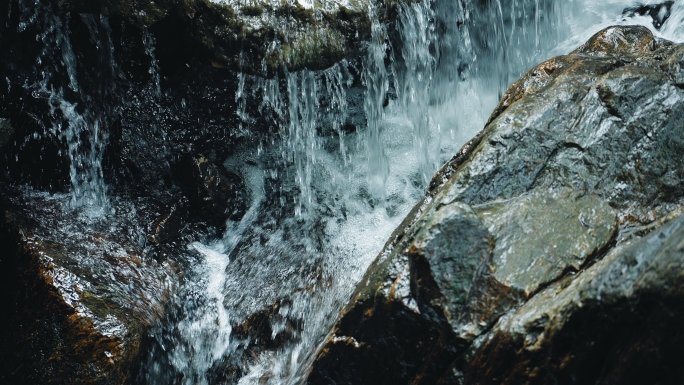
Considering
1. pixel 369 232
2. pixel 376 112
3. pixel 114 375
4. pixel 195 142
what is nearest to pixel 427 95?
pixel 376 112

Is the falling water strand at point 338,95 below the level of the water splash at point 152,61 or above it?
below

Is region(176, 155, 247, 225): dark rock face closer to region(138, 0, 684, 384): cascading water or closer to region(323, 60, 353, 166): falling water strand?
region(138, 0, 684, 384): cascading water

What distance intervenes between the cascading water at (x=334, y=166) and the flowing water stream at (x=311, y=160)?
1 centimetres

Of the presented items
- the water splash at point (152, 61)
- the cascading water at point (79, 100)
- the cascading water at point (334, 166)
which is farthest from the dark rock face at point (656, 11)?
the cascading water at point (79, 100)

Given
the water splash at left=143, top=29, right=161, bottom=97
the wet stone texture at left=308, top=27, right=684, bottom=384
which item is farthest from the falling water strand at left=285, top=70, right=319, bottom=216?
the wet stone texture at left=308, top=27, right=684, bottom=384

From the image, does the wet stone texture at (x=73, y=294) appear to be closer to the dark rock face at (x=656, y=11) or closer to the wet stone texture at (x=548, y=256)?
the wet stone texture at (x=548, y=256)

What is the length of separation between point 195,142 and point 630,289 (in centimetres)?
530

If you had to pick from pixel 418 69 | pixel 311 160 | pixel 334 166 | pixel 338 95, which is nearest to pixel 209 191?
pixel 311 160

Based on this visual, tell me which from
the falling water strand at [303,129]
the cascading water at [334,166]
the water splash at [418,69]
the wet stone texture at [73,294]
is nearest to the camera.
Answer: the wet stone texture at [73,294]

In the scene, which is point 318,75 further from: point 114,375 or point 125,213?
point 114,375

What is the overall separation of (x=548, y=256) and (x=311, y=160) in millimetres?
4105

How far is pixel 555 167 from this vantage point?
372 centimetres

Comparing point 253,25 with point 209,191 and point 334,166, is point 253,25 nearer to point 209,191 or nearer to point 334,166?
point 209,191

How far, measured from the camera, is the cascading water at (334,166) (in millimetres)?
5102
